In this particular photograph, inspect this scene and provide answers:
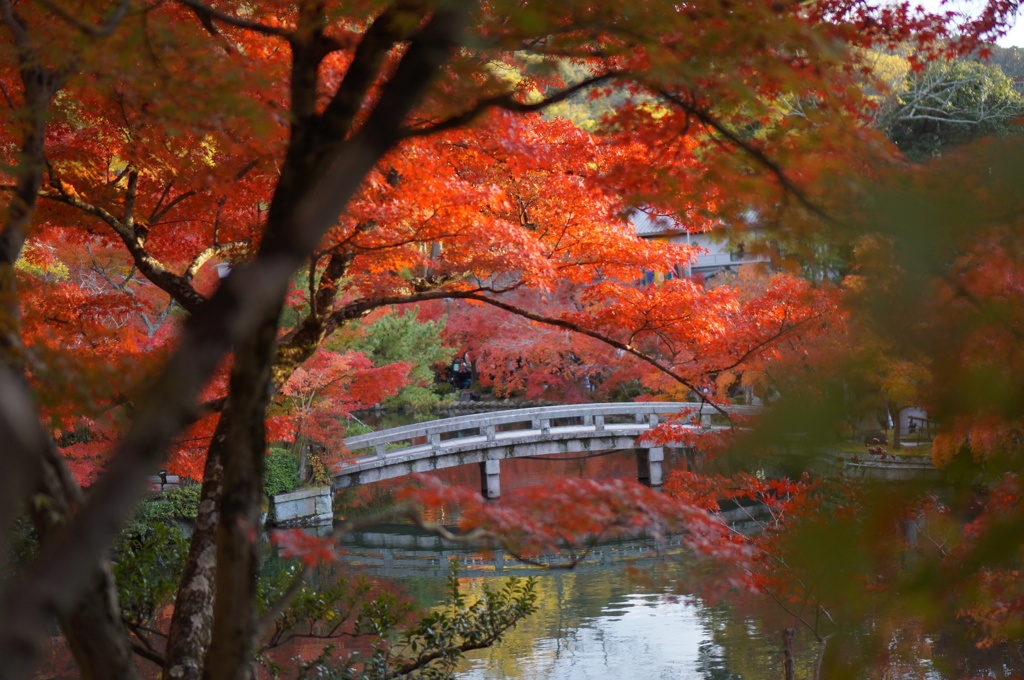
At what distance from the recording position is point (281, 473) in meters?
13.7

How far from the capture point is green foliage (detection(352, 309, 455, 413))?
1797 centimetres

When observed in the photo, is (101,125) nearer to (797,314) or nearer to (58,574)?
(58,574)

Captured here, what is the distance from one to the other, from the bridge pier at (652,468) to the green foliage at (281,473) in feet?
21.9

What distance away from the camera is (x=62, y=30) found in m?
3.25

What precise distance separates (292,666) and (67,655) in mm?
2295

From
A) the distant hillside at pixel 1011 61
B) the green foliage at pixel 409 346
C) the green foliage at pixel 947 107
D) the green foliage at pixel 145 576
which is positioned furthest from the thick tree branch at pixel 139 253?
the distant hillside at pixel 1011 61

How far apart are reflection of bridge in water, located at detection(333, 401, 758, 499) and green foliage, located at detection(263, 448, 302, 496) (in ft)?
2.61

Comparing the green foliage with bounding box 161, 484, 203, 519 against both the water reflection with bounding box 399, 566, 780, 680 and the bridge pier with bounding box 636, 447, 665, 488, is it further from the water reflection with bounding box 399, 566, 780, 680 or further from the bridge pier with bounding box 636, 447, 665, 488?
the bridge pier with bounding box 636, 447, 665, 488

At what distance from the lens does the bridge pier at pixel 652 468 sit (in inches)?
656

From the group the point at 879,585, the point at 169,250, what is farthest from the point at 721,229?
the point at 169,250

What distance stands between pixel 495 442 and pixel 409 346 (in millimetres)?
3922

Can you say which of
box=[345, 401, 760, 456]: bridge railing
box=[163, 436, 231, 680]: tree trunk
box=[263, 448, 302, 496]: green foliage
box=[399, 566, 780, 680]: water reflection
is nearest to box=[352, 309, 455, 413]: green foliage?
box=[345, 401, 760, 456]: bridge railing

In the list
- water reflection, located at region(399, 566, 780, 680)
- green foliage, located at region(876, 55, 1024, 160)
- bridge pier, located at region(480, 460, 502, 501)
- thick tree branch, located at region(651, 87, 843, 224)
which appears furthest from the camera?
bridge pier, located at region(480, 460, 502, 501)

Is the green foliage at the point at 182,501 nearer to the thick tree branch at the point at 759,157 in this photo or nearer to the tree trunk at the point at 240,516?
the tree trunk at the point at 240,516
